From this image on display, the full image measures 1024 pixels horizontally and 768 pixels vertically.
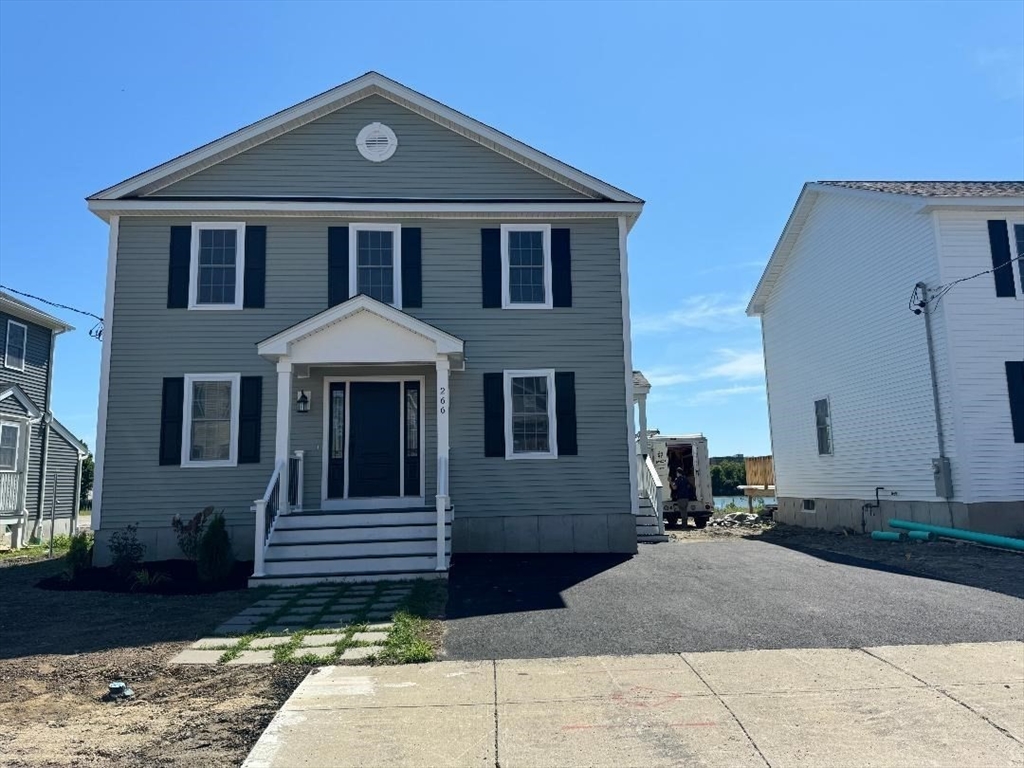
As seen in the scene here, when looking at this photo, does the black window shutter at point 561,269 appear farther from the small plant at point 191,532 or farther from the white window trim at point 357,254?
the small plant at point 191,532

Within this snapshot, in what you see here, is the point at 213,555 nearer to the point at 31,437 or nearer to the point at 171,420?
the point at 171,420

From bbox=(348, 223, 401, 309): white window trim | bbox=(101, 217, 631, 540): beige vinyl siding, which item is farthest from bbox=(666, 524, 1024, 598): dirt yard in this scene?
bbox=(348, 223, 401, 309): white window trim

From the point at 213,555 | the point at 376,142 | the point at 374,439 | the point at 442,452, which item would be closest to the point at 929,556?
the point at 442,452

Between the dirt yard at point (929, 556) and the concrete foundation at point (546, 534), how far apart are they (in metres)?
3.35

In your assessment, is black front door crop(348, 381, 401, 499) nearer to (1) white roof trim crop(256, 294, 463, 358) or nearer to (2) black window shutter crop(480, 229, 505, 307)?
(1) white roof trim crop(256, 294, 463, 358)

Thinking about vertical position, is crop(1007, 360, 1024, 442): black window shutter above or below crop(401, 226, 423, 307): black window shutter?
below

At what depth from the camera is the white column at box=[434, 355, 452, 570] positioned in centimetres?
982

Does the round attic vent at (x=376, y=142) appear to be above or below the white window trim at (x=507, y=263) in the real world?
above

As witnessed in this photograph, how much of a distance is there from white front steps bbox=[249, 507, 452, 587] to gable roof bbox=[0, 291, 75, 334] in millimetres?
12869

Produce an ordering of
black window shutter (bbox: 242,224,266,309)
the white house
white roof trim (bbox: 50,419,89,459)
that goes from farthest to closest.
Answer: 1. white roof trim (bbox: 50,419,89,459)
2. the white house
3. black window shutter (bbox: 242,224,266,309)

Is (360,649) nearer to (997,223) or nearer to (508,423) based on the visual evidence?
(508,423)

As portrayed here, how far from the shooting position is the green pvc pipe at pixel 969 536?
11.6 meters

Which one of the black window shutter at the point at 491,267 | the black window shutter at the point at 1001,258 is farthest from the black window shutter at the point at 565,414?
the black window shutter at the point at 1001,258

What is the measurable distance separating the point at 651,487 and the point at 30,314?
657 inches
